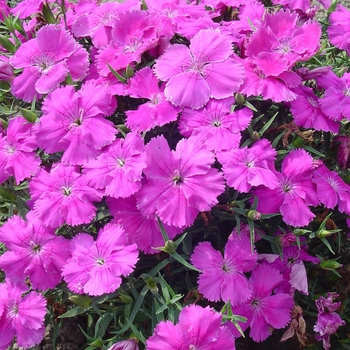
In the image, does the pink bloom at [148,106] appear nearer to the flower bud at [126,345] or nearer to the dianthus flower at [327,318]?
the flower bud at [126,345]

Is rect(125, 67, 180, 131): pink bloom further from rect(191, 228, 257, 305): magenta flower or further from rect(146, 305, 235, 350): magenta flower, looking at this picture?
rect(146, 305, 235, 350): magenta flower

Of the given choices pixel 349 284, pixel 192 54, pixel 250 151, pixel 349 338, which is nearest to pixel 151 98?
pixel 192 54

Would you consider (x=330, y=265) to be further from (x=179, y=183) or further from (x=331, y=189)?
(x=179, y=183)

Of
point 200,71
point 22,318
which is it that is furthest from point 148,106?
point 22,318

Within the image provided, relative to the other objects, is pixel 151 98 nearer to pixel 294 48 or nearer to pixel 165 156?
pixel 165 156

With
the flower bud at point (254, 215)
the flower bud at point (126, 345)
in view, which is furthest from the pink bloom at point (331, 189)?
the flower bud at point (126, 345)
